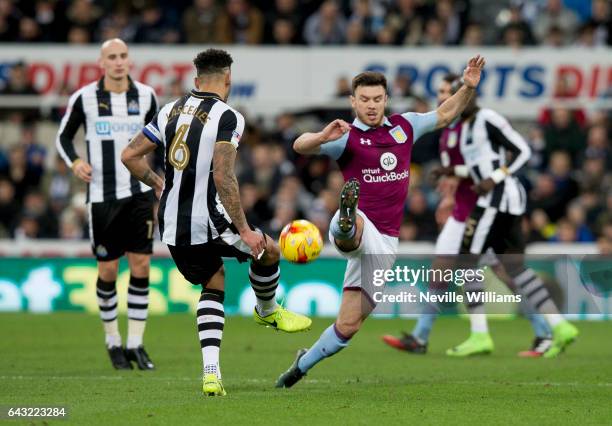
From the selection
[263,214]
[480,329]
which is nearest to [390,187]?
[480,329]

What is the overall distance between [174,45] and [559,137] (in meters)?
6.21

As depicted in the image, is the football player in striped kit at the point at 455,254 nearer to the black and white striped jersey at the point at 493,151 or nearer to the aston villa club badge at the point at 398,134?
the black and white striped jersey at the point at 493,151

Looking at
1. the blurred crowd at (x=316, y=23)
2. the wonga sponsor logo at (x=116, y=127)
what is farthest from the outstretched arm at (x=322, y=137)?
the blurred crowd at (x=316, y=23)

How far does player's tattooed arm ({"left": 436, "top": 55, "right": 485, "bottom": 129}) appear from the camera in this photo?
905 cm

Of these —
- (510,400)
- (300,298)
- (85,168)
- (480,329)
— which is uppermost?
(85,168)

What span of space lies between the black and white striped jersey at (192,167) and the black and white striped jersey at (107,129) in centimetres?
216

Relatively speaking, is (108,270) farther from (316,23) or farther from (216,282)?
(316,23)

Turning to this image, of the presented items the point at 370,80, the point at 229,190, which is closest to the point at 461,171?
the point at 370,80

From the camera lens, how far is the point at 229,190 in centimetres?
846

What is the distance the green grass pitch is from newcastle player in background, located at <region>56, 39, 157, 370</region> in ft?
1.57

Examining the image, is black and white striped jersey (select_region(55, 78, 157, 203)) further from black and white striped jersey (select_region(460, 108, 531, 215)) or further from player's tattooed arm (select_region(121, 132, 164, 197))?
black and white striped jersey (select_region(460, 108, 531, 215))

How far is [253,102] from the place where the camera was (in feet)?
67.0

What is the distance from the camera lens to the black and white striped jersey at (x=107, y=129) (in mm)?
10992

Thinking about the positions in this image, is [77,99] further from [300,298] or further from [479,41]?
[479,41]
